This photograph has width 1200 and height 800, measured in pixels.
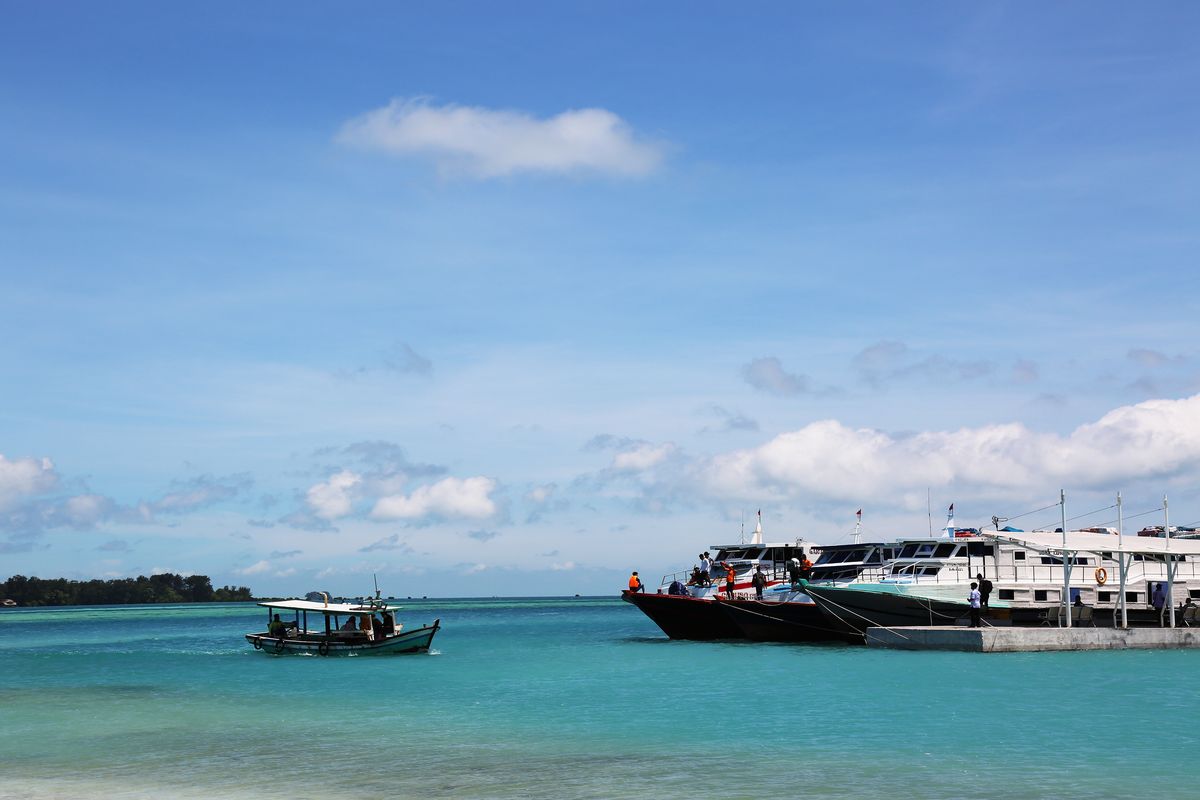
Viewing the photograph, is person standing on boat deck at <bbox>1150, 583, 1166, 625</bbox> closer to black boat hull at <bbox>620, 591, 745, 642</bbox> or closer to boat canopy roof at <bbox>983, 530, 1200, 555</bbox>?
boat canopy roof at <bbox>983, 530, 1200, 555</bbox>

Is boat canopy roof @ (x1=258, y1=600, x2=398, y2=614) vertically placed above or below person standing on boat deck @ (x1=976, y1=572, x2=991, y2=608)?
below

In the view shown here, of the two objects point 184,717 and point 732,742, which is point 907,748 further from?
point 184,717

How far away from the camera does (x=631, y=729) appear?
96.9 feet

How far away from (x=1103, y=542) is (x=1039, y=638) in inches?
333

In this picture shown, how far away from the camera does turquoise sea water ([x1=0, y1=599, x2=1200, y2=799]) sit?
22.3m

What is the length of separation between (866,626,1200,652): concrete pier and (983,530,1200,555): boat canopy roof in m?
3.35

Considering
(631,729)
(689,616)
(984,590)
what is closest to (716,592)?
(689,616)

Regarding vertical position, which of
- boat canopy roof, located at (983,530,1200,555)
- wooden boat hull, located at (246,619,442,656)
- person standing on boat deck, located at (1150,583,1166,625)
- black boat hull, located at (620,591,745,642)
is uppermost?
boat canopy roof, located at (983,530,1200,555)

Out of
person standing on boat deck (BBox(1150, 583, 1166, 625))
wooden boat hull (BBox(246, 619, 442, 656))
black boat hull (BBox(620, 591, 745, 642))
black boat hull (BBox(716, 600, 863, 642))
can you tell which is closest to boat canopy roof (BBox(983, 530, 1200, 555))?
person standing on boat deck (BBox(1150, 583, 1166, 625))

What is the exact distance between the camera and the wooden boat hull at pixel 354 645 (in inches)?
2074

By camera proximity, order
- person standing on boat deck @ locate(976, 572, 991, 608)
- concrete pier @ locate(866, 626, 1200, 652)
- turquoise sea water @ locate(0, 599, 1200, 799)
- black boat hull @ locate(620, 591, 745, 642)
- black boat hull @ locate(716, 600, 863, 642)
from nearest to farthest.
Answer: turquoise sea water @ locate(0, 599, 1200, 799) < concrete pier @ locate(866, 626, 1200, 652) < person standing on boat deck @ locate(976, 572, 991, 608) < black boat hull @ locate(716, 600, 863, 642) < black boat hull @ locate(620, 591, 745, 642)

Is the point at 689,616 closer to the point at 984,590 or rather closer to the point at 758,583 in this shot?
the point at 758,583

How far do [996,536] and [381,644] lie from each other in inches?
1048

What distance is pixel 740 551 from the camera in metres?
64.9
